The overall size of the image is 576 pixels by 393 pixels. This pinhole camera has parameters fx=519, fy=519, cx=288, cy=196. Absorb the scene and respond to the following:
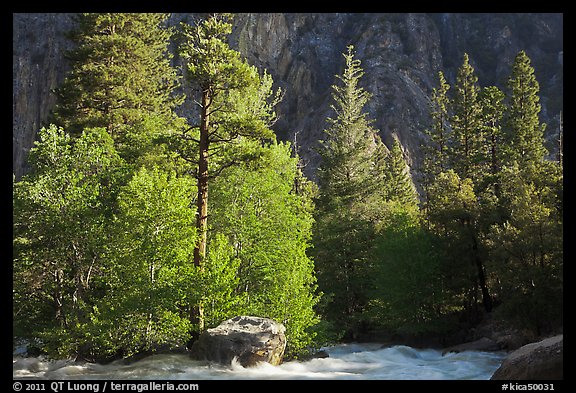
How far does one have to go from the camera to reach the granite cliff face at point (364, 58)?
351ft

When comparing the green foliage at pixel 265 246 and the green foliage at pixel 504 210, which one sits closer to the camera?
the green foliage at pixel 265 246

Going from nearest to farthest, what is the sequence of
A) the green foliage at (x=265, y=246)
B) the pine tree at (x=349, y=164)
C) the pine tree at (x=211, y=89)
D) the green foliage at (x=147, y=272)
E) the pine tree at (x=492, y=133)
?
the green foliage at (x=147, y=272), the pine tree at (x=211, y=89), the green foliage at (x=265, y=246), the pine tree at (x=349, y=164), the pine tree at (x=492, y=133)

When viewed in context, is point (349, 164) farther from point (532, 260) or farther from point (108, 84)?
point (108, 84)

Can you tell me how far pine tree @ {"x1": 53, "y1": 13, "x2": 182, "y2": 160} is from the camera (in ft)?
107

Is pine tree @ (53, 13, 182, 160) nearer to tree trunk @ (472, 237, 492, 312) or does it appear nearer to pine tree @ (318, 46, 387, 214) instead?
pine tree @ (318, 46, 387, 214)

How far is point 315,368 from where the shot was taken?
2394 cm

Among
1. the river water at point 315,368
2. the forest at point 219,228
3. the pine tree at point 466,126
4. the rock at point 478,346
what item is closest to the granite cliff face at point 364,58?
the pine tree at point 466,126

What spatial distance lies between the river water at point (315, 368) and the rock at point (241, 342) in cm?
32

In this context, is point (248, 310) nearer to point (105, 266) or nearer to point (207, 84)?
point (105, 266)

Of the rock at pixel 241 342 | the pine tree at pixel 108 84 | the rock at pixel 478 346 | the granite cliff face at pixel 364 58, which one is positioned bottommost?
the rock at pixel 478 346

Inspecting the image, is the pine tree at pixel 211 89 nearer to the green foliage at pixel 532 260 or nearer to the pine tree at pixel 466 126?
A: the green foliage at pixel 532 260

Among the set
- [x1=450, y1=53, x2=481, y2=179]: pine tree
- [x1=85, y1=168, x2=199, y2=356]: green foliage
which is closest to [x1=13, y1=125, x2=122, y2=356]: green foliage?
[x1=85, y1=168, x2=199, y2=356]: green foliage

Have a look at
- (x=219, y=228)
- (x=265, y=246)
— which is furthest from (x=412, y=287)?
(x=219, y=228)

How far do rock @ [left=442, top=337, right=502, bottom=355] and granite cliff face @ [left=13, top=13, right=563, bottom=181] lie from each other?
7365cm
